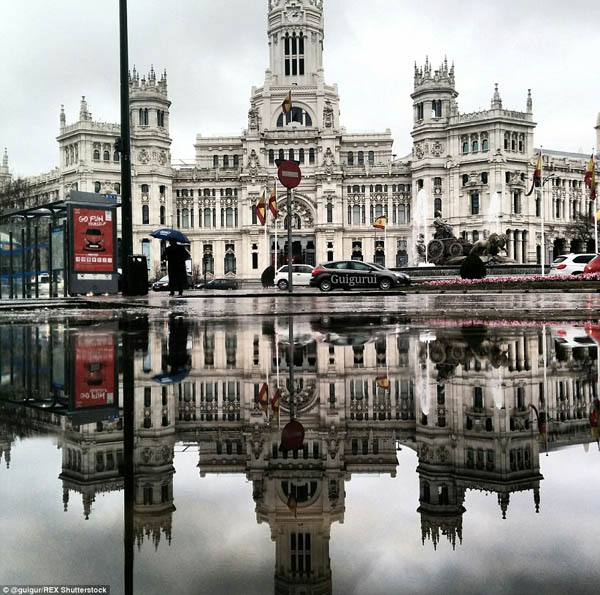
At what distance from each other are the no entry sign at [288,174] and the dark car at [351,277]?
574cm

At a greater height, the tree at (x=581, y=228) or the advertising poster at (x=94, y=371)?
the tree at (x=581, y=228)

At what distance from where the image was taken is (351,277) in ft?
90.3

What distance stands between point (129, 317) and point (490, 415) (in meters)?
7.78

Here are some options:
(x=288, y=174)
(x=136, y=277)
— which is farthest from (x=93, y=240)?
(x=288, y=174)

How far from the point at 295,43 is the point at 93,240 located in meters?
78.4

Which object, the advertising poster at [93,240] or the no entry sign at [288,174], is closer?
the advertising poster at [93,240]

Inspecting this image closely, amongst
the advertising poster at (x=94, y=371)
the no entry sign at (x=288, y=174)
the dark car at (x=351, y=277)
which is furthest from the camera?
the dark car at (x=351, y=277)

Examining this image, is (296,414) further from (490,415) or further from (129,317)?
(129,317)

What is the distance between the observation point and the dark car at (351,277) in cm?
2714

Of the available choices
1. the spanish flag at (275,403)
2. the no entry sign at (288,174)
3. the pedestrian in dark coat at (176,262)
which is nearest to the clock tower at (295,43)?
the no entry sign at (288,174)

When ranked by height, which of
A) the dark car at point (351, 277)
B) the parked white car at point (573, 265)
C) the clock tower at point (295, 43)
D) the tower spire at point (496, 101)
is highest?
the clock tower at point (295, 43)

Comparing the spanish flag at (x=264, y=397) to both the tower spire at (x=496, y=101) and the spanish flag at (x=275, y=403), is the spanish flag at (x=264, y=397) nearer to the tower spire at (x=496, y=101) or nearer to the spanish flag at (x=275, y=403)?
the spanish flag at (x=275, y=403)

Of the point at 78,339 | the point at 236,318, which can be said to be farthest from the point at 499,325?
the point at 78,339

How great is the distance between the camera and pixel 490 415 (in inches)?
110
